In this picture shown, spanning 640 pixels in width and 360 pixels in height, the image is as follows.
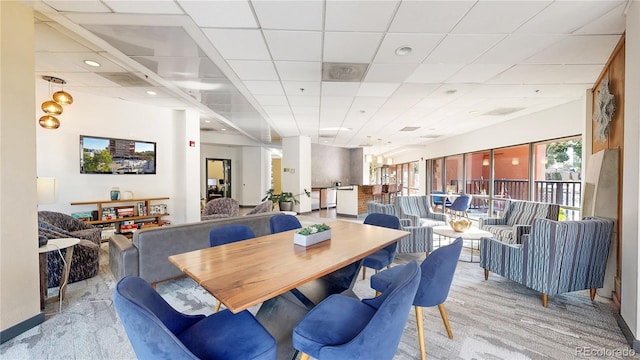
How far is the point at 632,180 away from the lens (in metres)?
2.09

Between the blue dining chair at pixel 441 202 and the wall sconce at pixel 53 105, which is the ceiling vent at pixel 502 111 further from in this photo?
the wall sconce at pixel 53 105

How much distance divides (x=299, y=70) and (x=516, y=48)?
8.17ft

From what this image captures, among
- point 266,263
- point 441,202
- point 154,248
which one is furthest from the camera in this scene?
point 441,202

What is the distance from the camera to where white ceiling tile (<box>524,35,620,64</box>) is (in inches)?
100.0

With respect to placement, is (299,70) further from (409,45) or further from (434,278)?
(434,278)

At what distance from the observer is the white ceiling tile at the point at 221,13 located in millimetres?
2096

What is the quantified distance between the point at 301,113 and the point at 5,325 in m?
4.96

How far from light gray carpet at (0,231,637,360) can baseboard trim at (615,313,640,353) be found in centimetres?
5

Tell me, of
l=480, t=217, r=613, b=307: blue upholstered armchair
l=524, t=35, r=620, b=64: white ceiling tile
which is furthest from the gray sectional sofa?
l=524, t=35, r=620, b=64: white ceiling tile

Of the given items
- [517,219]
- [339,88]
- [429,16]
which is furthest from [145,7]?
[517,219]

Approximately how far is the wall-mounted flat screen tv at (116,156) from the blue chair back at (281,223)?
4336 mm

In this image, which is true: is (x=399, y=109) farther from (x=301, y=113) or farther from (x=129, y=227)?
(x=129, y=227)

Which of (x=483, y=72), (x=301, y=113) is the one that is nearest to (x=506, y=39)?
(x=483, y=72)

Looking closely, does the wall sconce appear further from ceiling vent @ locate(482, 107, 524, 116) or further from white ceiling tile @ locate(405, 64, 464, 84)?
ceiling vent @ locate(482, 107, 524, 116)
